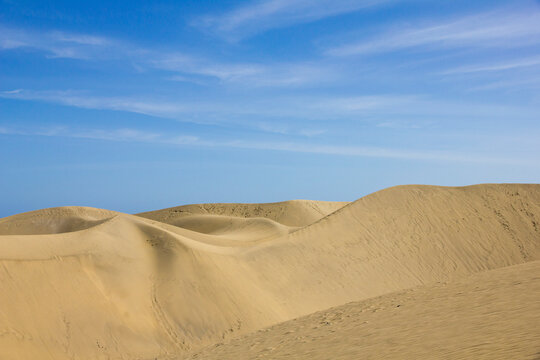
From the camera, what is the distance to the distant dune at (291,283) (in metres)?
9.56

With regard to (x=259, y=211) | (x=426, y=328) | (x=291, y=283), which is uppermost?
(x=259, y=211)

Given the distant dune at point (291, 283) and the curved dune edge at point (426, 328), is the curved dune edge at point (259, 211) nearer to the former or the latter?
the distant dune at point (291, 283)

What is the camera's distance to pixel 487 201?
2777 cm

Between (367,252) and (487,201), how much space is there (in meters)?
8.93

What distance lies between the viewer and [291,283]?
20297 millimetres

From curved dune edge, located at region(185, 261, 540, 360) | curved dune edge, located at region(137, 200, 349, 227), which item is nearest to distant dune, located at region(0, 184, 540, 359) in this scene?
curved dune edge, located at region(185, 261, 540, 360)

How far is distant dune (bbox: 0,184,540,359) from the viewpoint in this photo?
9.56 m

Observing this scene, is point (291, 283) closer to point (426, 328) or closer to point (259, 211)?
point (426, 328)

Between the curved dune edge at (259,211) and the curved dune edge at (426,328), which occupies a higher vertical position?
the curved dune edge at (259,211)

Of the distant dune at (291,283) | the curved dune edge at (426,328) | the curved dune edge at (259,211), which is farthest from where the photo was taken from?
the curved dune edge at (259,211)

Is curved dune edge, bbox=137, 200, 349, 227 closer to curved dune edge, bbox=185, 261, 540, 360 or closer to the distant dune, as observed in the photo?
the distant dune

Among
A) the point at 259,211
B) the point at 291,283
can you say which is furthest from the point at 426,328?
the point at 259,211

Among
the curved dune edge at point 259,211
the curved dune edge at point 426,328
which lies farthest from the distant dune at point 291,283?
the curved dune edge at point 259,211

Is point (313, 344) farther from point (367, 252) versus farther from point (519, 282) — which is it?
point (367, 252)
